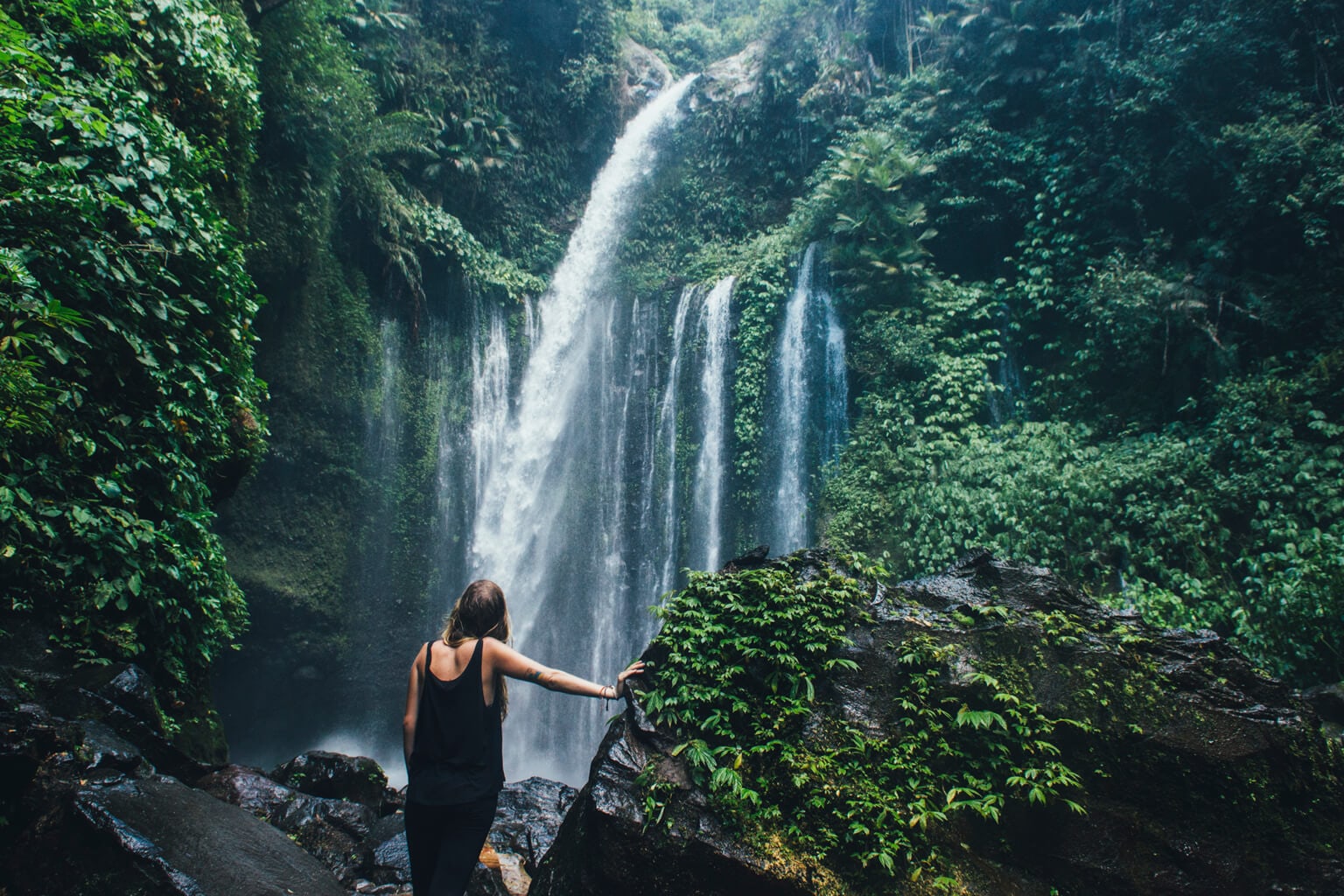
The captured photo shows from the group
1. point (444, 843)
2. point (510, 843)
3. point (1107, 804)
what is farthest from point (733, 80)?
point (444, 843)

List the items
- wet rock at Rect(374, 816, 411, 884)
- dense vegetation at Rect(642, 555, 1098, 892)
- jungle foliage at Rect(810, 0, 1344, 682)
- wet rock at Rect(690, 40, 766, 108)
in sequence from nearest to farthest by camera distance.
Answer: dense vegetation at Rect(642, 555, 1098, 892) → wet rock at Rect(374, 816, 411, 884) → jungle foliage at Rect(810, 0, 1344, 682) → wet rock at Rect(690, 40, 766, 108)

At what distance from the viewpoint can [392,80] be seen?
499 inches

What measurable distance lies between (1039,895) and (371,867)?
4.50m

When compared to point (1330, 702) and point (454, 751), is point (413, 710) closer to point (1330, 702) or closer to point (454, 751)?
point (454, 751)

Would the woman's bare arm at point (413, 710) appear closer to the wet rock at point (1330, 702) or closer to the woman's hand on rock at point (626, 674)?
the woman's hand on rock at point (626, 674)

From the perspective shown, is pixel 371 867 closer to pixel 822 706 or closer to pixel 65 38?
pixel 822 706

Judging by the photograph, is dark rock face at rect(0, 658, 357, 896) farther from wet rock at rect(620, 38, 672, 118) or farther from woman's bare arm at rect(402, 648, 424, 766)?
wet rock at rect(620, 38, 672, 118)

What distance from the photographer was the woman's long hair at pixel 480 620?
2.69 metres

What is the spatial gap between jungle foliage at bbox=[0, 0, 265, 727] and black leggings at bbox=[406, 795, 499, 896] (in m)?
3.11

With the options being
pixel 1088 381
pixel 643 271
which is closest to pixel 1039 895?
pixel 1088 381

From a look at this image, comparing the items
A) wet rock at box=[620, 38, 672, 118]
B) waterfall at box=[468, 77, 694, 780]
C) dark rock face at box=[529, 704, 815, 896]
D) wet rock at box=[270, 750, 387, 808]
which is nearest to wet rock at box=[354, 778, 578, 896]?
wet rock at box=[270, 750, 387, 808]

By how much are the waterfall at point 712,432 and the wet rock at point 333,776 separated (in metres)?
6.27

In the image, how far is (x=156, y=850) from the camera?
9.40 ft

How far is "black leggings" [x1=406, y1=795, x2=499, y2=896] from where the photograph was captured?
2.49m
